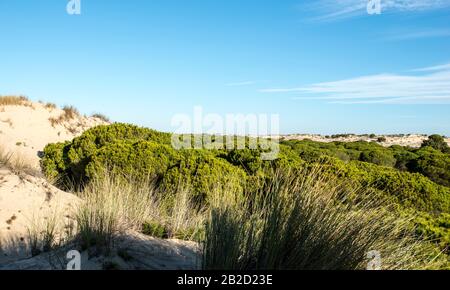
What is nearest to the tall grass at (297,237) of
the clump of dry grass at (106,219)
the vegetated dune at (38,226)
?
the vegetated dune at (38,226)

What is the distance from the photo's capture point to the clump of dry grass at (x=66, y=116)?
71.1ft

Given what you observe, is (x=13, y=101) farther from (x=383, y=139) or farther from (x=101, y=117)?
(x=383, y=139)

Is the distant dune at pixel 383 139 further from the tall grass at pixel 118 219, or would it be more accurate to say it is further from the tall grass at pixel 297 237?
the tall grass at pixel 297 237

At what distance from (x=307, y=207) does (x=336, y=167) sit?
669 cm

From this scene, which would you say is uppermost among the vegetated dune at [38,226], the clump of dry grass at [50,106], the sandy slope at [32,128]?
the clump of dry grass at [50,106]

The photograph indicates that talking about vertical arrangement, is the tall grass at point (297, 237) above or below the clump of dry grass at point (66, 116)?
below

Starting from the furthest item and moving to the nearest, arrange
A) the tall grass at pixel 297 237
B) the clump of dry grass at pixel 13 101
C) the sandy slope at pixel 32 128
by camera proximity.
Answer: the clump of dry grass at pixel 13 101
the sandy slope at pixel 32 128
the tall grass at pixel 297 237

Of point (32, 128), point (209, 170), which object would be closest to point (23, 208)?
point (209, 170)

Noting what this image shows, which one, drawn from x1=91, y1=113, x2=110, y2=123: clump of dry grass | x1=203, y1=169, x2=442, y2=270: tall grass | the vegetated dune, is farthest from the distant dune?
x1=203, y1=169, x2=442, y2=270: tall grass

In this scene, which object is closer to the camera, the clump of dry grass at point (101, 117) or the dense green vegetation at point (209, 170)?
the dense green vegetation at point (209, 170)

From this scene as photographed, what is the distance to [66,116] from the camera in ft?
75.0
